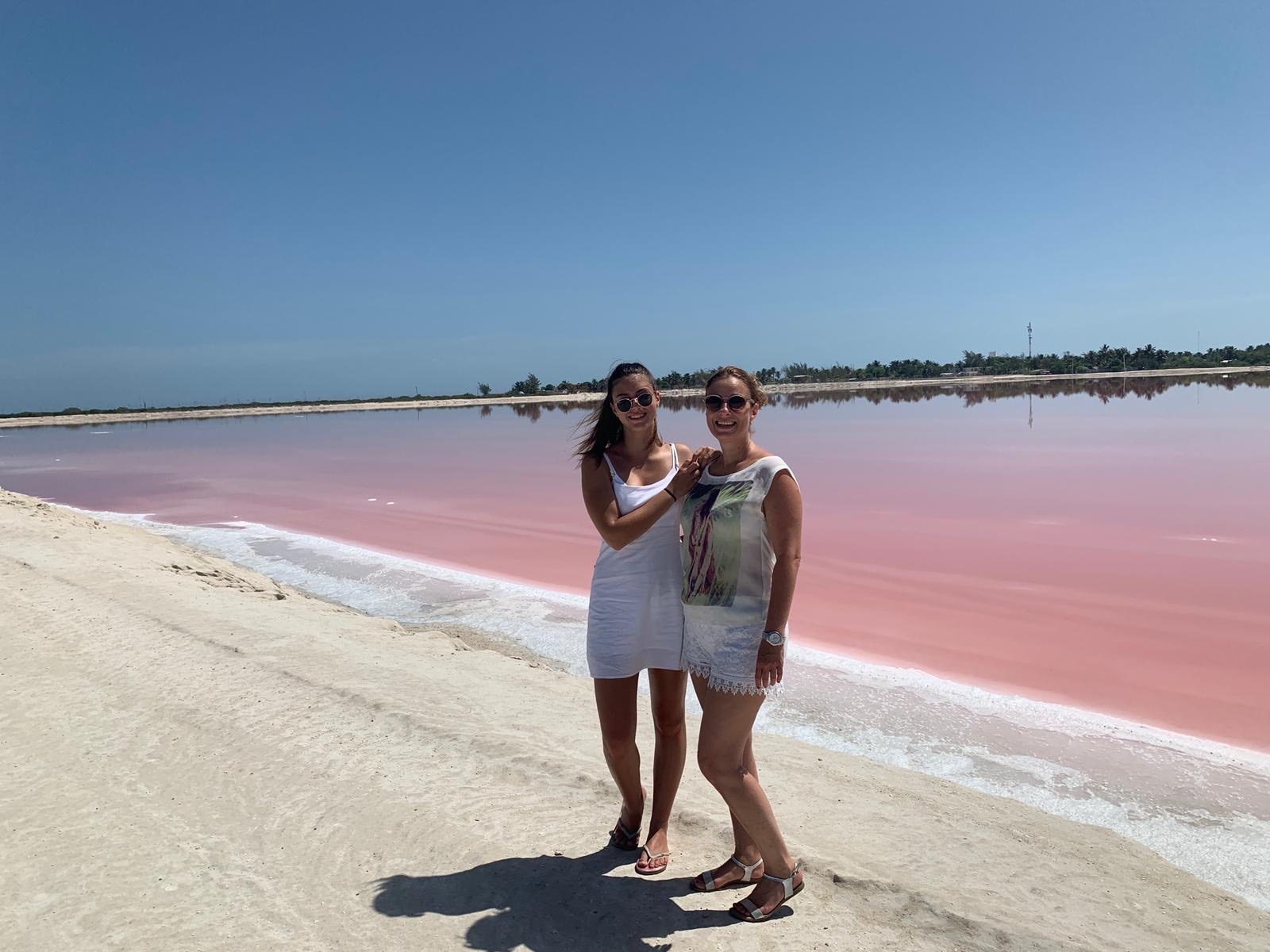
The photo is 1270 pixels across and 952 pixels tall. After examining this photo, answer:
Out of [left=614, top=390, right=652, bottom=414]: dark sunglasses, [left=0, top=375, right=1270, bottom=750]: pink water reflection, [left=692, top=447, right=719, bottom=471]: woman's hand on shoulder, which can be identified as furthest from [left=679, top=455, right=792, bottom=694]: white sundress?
[left=0, top=375, right=1270, bottom=750]: pink water reflection

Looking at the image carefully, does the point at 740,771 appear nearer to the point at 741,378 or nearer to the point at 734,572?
the point at 734,572

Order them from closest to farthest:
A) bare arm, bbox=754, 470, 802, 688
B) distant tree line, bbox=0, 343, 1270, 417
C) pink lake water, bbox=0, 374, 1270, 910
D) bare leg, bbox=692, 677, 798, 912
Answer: bare arm, bbox=754, 470, 802, 688
bare leg, bbox=692, 677, 798, 912
pink lake water, bbox=0, 374, 1270, 910
distant tree line, bbox=0, 343, 1270, 417

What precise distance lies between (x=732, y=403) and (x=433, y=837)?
1.92m

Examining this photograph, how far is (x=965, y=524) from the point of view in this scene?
32.8 ft

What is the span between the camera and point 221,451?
25.8 meters

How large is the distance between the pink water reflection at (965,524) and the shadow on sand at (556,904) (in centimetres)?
305

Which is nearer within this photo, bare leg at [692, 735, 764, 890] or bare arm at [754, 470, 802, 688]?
bare arm at [754, 470, 802, 688]

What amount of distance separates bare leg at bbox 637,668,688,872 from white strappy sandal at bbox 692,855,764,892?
0.17 m

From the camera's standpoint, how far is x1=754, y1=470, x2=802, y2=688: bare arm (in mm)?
2330

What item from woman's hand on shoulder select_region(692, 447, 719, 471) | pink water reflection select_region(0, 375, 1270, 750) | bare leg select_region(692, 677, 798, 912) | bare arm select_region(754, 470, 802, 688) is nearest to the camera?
bare arm select_region(754, 470, 802, 688)

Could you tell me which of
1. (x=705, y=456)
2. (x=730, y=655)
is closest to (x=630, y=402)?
(x=705, y=456)

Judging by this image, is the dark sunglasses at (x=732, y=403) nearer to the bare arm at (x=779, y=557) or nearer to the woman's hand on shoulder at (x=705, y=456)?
the woman's hand on shoulder at (x=705, y=456)

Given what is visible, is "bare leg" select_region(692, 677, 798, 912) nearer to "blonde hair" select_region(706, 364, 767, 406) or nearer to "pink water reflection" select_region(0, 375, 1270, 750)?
"blonde hair" select_region(706, 364, 767, 406)

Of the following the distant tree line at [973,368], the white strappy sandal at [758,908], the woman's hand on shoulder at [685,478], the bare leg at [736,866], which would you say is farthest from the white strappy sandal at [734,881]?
the distant tree line at [973,368]
